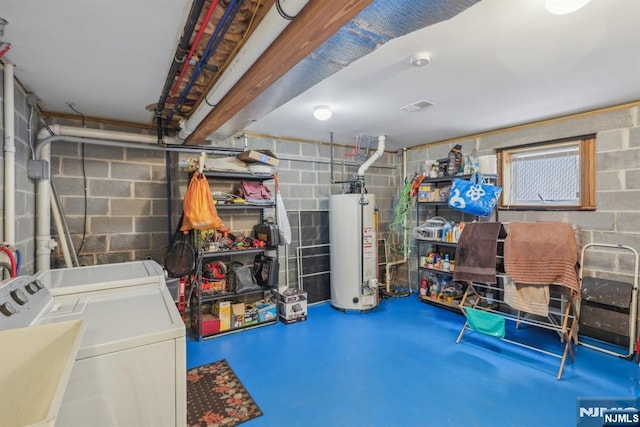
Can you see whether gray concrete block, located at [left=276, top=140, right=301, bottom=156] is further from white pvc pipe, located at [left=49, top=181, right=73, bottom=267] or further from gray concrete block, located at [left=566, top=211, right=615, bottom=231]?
gray concrete block, located at [left=566, top=211, right=615, bottom=231]

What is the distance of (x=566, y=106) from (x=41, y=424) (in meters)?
3.96

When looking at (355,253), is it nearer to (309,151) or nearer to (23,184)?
(309,151)

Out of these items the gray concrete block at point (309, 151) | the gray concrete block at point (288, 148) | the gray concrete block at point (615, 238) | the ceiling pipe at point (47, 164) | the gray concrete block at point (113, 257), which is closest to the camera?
the ceiling pipe at point (47, 164)

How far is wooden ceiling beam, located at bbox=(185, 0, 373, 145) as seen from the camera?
114 centimetres

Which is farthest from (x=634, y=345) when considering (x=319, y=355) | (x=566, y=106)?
→ (x=319, y=355)

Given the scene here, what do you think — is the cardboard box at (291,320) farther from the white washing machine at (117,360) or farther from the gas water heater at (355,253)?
the white washing machine at (117,360)

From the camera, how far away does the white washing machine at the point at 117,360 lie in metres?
1.00

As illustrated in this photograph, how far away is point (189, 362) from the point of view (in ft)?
8.91

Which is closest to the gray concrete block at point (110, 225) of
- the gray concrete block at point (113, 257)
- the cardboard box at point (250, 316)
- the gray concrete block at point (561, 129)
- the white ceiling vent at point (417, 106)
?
the gray concrete block at point (113, 257)

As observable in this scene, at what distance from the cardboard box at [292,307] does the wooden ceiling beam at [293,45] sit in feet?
7.49

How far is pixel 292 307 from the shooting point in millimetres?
3672

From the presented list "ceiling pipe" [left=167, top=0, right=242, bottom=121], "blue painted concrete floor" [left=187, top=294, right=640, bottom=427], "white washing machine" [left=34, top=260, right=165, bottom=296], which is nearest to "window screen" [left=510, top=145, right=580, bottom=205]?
"blue painted concrete floor" [left=187, top=294, right=640, bottom=427]

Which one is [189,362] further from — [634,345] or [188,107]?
[634,345]

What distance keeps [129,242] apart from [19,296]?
2252 millimetres
